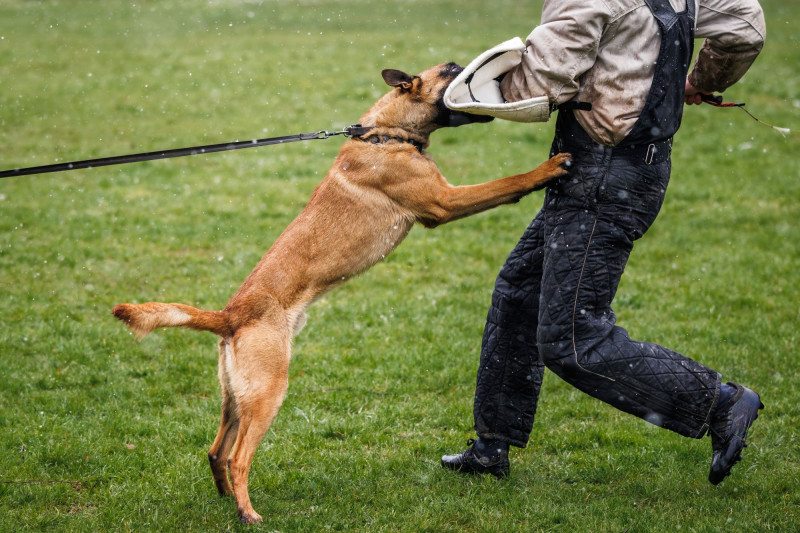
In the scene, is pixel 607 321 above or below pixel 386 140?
below

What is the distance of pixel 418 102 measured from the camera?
4176 mm

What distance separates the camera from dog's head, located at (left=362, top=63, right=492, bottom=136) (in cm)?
415

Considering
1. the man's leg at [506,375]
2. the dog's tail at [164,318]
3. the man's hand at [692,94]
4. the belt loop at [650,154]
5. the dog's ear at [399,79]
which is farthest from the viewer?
the dog's ear at [399,79]

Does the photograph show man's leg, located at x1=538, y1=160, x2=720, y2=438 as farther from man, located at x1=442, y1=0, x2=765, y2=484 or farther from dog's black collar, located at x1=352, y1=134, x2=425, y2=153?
dog's black collar, located at x1=352, y1=134, x2=425, y2=153

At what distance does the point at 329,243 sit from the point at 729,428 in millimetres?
2062

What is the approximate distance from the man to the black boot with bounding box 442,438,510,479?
0.80 metres

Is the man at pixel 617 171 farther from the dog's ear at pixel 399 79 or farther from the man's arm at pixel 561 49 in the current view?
the dog's ear at pixel 399 79

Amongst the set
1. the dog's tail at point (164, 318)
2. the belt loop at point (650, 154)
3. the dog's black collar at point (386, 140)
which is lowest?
the dog's tail at point (164, 318)

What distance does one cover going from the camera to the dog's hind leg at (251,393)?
3672 millimetres

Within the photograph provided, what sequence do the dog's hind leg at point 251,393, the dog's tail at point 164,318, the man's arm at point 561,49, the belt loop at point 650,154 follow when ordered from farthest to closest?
the dog's hind leg at point 251,393, the dog's tail at point 164,318, the belt loop at point 650,154, the man's arm at point 561,49

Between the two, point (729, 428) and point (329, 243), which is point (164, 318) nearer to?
point (329, 243)

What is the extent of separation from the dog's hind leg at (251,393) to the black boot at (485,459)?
3.62 feet

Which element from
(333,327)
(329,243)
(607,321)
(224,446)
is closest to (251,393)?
(224,446)

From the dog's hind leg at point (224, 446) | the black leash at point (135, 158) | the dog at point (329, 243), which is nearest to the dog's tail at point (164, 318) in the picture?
the dog at point (329, 243)
